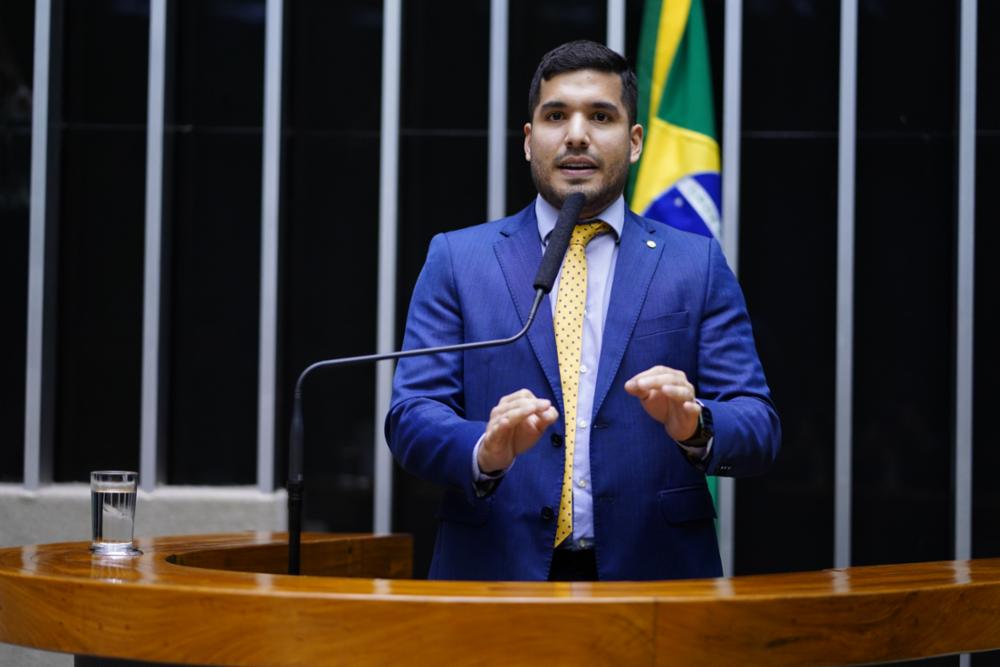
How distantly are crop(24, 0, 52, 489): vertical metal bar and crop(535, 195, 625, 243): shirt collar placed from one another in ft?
7.95

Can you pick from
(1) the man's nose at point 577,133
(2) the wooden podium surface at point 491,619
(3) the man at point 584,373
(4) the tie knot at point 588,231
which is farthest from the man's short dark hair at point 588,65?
(2) the wooden podium surface at point 491,619

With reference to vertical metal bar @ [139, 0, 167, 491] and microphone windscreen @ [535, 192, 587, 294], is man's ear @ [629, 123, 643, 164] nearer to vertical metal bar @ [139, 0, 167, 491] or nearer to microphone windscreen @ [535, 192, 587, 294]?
microphone windscreen @ [535, 192, 587, 294]

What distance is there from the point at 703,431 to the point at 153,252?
2.68 m

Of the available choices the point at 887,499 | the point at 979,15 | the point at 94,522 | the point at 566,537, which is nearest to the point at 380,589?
the point at 566,537

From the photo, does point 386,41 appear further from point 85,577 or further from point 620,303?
point 85,577

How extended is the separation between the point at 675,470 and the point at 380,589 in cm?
80

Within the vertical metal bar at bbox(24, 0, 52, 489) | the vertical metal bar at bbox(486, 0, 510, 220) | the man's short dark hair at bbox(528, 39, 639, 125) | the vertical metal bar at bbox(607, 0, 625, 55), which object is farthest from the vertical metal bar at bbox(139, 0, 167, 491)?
the man's short dark hair at bbox(528, 39, 639, 125)

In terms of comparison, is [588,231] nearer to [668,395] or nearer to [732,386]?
[732,386]

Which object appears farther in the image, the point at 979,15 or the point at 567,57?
the point at 979,15

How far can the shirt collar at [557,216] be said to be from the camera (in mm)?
2344

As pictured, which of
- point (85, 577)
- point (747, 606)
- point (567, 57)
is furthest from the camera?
point (567, 57)

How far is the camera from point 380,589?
1581 millimetres

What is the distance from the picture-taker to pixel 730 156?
410 centimetres

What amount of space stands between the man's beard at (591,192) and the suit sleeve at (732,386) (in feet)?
0.74
